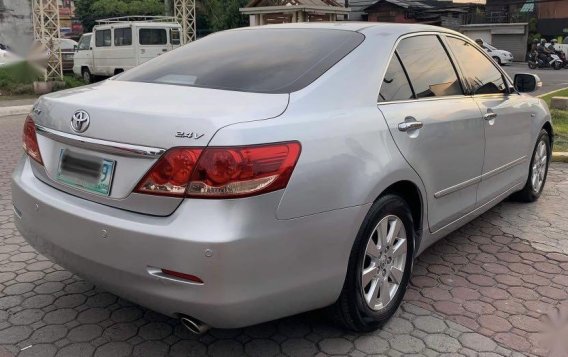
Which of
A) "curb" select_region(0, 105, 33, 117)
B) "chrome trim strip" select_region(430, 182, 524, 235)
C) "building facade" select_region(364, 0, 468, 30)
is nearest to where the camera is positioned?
"chrome trim strip" select_region(430, 182, 524, 235)

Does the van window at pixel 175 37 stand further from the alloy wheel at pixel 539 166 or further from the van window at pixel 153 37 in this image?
the alloy wheel at pixel 539 166

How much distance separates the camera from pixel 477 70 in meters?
4.04

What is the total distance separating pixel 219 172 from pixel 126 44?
1775 cm

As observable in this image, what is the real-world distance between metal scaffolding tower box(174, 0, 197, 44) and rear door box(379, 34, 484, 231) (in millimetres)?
17462

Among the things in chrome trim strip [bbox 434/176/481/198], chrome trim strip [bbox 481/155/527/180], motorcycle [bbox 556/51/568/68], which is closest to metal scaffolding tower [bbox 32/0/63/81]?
chrome trim strip [bbox 481/155/527/180]

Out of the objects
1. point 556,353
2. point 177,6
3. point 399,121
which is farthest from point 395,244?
point 177,6

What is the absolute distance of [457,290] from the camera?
3.45 meters

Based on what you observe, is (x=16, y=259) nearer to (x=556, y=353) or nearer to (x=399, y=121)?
(x=399, y=121)

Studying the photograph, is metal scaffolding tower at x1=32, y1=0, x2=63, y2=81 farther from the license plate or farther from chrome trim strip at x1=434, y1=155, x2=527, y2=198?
the license plate

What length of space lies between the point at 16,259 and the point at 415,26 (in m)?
3.01

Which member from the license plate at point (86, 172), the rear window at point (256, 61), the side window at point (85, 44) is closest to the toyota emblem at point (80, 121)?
the license plate at point (86, 172)

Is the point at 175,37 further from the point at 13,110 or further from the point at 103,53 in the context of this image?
the point at 13,110

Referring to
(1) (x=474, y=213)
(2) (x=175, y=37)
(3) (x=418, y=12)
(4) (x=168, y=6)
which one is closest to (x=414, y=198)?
(1) (x=474, y=213)

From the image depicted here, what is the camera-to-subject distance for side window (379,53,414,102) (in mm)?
2984
